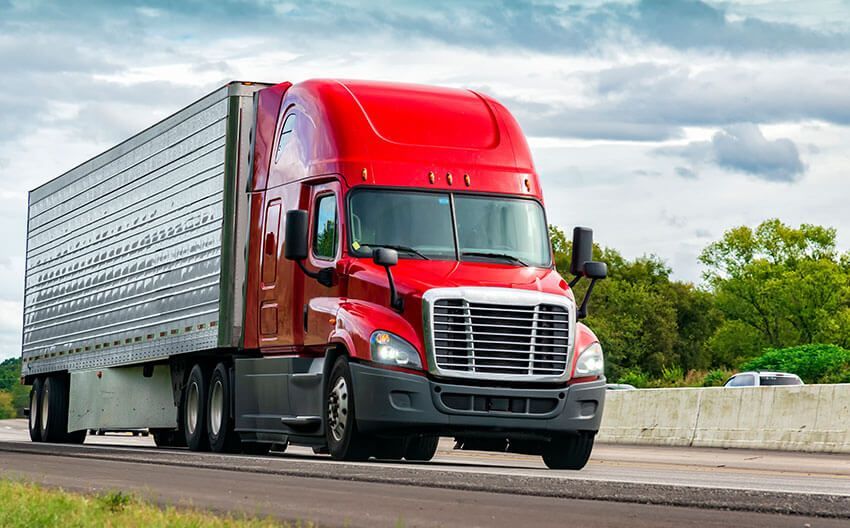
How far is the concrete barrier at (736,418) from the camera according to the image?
2566 cm

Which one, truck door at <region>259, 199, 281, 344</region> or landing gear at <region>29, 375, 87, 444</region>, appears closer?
truck door at <region>259, 199, 281, 344</region>

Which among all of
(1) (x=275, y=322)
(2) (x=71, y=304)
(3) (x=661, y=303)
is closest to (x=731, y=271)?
(3) (x=661, y=303)

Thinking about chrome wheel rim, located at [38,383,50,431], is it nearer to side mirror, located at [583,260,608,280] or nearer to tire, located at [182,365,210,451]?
tire, located at [182,365,210,451]

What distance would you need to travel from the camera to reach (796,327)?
384 feet

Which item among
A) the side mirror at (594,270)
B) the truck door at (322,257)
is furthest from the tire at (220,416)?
the side mirror at (594,270)

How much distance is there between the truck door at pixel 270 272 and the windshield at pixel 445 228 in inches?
89.7

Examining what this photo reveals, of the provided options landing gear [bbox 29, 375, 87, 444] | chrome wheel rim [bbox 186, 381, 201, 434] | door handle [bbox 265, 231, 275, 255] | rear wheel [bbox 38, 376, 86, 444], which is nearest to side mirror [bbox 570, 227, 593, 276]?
door handle [bbox 265, 231, 275, 255]

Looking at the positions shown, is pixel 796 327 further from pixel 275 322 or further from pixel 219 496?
pixel 219 496

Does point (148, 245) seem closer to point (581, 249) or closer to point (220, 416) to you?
point (220, 416)

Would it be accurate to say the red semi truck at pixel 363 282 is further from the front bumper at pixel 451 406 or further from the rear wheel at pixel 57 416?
the rear wheel at pixel 57 416

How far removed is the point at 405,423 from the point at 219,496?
15.2ft

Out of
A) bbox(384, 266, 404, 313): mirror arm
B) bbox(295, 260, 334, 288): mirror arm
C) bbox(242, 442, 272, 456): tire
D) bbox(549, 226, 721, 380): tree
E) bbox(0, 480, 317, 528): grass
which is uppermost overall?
bbox(549, 226, 721, 380): tree

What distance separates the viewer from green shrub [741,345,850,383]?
7675 cm

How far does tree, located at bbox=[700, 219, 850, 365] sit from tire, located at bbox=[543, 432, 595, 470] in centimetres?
9705
